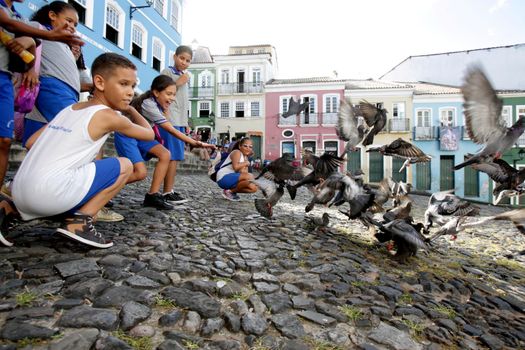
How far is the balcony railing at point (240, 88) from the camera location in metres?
28.8

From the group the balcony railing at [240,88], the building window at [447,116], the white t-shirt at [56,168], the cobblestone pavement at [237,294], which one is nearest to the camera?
the cobblestone pavement at [237,294]

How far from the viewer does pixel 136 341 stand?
4.47 feet

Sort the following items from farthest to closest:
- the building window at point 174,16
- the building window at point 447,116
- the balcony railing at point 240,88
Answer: the balcony railing at point 240,88, the building window at point 447,116, the building window at point 174,16

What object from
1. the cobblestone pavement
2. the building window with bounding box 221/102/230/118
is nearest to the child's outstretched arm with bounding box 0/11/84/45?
the cobblestone pavement

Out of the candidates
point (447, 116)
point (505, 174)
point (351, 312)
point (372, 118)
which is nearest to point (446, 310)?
point (351, 312)

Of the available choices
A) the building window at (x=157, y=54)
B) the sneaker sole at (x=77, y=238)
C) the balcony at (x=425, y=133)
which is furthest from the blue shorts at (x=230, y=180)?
the balcony at (x=425, y=133)

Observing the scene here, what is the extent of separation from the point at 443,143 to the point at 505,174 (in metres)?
24.8

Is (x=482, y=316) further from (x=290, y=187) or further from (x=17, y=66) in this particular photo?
(x=17, y=66)

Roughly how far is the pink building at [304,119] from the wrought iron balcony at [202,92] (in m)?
5.88

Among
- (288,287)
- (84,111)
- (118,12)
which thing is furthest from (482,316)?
(118,12)

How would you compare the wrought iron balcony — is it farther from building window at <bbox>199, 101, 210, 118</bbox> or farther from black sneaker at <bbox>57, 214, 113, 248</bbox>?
black sneaker at <bbox>57, 214, 113, 248</bbox>

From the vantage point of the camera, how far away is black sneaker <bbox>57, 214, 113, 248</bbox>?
85.5 inches

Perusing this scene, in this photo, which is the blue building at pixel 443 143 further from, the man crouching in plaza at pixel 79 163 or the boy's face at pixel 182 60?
the man crouching in plaza at pixel 79 163

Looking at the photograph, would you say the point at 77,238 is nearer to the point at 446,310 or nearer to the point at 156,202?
the point at 156,202
